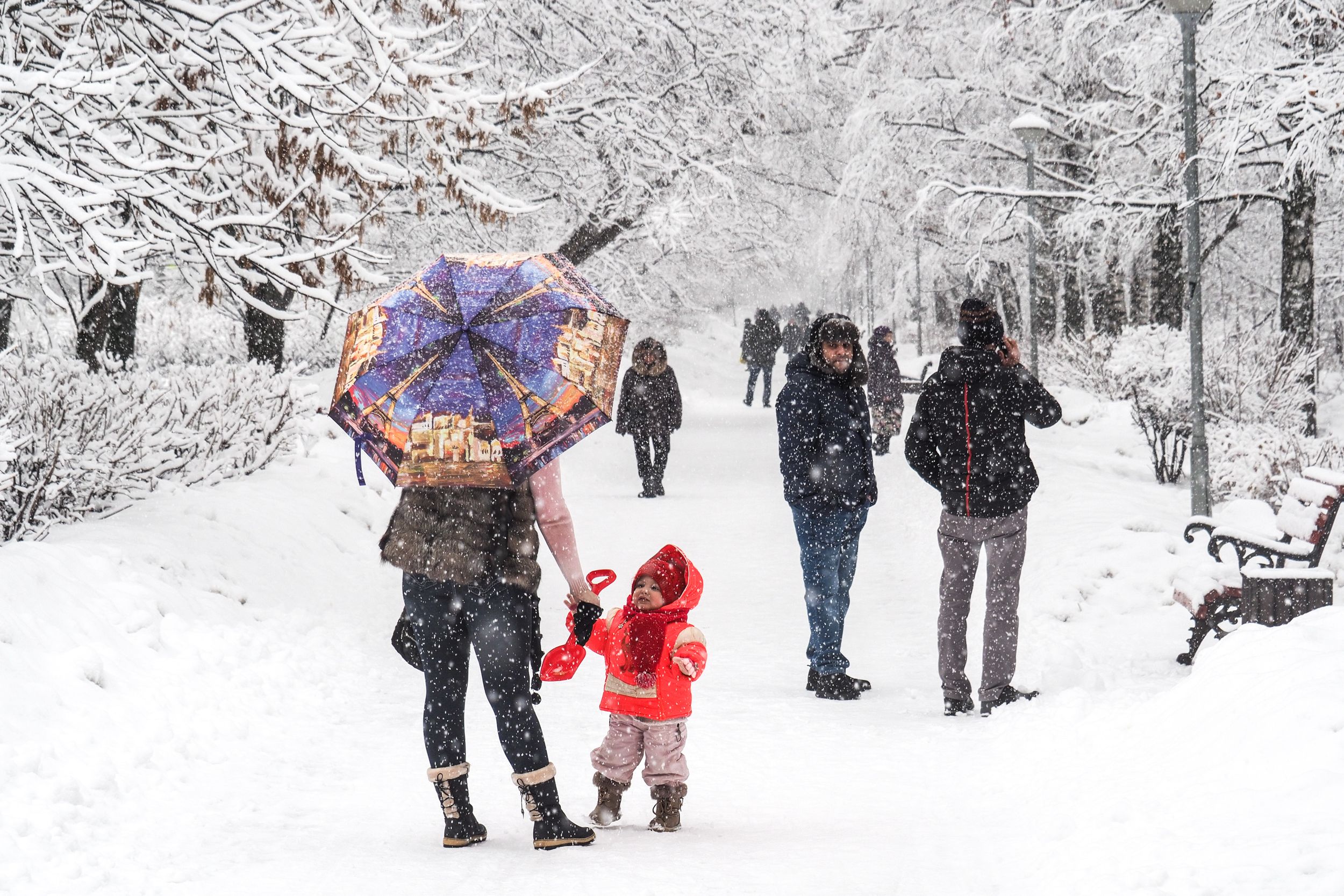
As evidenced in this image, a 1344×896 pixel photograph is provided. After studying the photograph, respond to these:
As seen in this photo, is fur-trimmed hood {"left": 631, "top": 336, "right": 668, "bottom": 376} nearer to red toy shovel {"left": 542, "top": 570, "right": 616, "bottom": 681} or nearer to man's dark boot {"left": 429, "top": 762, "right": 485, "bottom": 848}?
red toy shovel {"left": 542, "top": 570, "right": 616, "bottom": 681}

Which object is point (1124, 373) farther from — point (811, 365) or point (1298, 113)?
point (811, 365)

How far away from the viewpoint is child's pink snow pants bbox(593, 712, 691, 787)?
14.0 feet

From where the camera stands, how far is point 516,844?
13.7 feet

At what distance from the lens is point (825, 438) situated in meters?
6.25

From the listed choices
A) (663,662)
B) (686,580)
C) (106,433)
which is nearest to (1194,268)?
(686,580)

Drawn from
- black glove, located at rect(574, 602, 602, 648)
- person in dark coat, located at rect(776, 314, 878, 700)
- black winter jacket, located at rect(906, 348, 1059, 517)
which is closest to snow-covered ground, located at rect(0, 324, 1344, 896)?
person in dark coat, located at rect(776, 314, 878, 700)

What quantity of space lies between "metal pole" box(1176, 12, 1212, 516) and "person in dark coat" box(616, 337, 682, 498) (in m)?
5.55

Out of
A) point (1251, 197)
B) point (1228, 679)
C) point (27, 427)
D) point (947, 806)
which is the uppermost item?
point (1251, 197)

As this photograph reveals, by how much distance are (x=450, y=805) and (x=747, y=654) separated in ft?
11.9

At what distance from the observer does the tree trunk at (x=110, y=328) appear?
10086mm

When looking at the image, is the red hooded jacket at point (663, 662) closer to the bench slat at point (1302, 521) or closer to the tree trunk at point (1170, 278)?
the bench slat at point (1302, 521)

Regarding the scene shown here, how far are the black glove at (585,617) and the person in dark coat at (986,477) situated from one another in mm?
2535

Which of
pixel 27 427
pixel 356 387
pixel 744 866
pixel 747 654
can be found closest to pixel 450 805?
pixel 744 866

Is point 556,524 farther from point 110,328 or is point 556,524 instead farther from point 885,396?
point 885,396
